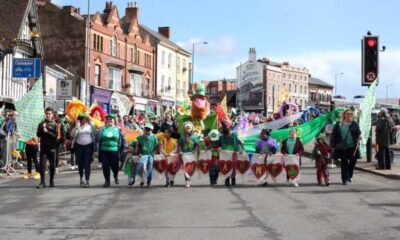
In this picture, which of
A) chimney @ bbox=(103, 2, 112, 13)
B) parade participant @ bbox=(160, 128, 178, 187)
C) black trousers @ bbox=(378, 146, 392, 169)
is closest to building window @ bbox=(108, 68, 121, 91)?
chimney @ bbox=(103, 2, 112, 13)

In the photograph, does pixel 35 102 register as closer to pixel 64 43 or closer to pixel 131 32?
pixel 64 43

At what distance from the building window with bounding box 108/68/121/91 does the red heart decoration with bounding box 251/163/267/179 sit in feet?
134

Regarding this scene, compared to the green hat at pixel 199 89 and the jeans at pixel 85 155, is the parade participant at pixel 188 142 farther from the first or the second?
the green hat at pixel 199 89

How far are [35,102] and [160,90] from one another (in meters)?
50.4

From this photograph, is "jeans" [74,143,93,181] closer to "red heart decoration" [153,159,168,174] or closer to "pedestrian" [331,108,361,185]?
"red heart decoration" [153,159,168,174]

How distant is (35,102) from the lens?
51.7 ft

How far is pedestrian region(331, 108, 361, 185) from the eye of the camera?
13796 mm

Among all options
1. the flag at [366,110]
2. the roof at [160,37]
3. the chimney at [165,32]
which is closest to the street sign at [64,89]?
the flag at [366,110]

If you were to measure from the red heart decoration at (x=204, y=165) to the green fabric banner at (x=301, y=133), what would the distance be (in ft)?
5.94

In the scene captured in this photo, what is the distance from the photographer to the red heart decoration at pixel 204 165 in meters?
13.9

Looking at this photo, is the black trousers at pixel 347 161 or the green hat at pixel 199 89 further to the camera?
the green hat at pixel 199 89

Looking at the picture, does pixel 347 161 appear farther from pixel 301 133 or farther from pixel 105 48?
pixel 105 48

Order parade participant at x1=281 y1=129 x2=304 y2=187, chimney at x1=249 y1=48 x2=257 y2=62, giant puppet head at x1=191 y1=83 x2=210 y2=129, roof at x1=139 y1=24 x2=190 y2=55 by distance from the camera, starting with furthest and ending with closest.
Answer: chimney at x1=249 y1=48 x2=257 y2=62, roof at x1=139 y1=24 x2=190 y2=55, giant puppet head at x1=191 y1=83 x2=210 y2=129, parade participant at x1=281 y1=129 x2=304 y2=187

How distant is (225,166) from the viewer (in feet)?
45.2
